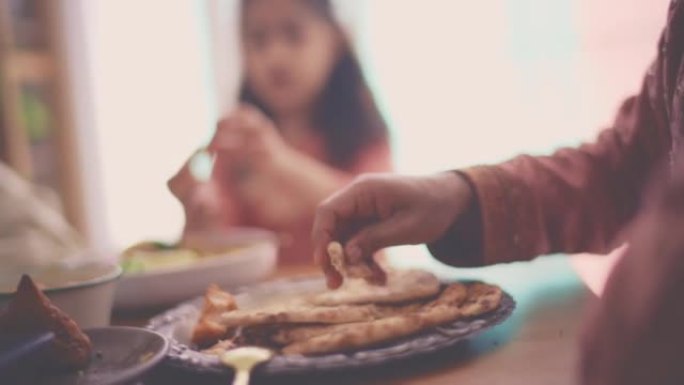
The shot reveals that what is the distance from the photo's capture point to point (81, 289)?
694 millimetres

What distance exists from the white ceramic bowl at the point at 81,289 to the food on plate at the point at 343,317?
0.32 feet

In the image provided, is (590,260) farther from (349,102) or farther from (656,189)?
(656,189)

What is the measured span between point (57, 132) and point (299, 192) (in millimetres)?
1176

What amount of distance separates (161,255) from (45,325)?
1.87 feet

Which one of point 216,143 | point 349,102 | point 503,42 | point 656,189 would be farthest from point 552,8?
point 656,189

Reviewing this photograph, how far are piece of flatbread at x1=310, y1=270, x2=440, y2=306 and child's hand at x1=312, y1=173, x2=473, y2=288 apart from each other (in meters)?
0.04

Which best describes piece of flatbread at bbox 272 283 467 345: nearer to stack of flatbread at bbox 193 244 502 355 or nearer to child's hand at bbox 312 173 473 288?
stack of flatbread at bbox 193 244 502 355

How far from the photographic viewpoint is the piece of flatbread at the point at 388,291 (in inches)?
27.0

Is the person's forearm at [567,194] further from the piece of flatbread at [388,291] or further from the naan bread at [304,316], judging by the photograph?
the naan bread at [304,316]

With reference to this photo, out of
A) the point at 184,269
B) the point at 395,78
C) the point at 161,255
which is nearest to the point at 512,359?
the point at 184,269

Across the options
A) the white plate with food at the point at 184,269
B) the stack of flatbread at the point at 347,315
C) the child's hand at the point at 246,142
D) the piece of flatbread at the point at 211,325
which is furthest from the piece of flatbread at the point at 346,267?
the child's hand at the point at 246,142

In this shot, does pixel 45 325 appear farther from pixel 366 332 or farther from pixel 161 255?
pixel 161 255

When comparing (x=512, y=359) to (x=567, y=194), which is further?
(x=567, y=194)

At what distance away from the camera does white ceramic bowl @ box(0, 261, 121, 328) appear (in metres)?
0.69
